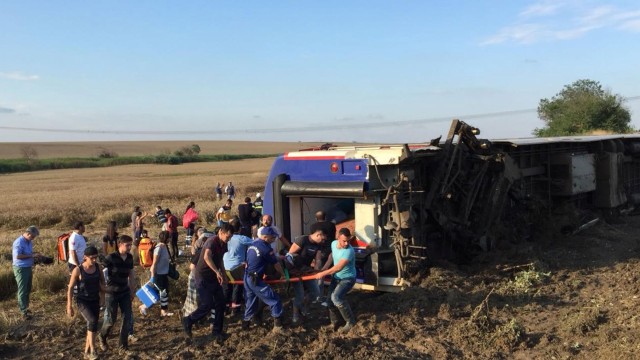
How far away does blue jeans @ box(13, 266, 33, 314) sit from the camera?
813cm

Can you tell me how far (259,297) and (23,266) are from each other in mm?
4136

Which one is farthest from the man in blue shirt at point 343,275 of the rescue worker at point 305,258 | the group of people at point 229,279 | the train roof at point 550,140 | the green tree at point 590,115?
the green tree at point 590,115

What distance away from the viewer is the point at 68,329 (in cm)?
721

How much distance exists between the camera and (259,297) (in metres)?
6.73

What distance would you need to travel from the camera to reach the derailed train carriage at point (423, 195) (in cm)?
733

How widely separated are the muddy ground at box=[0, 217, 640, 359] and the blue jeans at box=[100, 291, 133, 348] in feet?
0.67

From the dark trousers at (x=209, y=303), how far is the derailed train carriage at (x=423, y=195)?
1.97 meters

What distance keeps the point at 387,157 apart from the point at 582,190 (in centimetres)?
654

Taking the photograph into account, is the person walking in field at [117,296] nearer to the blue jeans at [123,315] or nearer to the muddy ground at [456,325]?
the blue jeans at [123,315]

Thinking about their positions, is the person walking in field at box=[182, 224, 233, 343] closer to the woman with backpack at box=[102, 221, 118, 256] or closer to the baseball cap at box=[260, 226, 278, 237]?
the baseball cap at box=[260, 226, 278, 237]

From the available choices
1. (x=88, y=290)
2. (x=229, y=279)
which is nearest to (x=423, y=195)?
(x=229, y=279)

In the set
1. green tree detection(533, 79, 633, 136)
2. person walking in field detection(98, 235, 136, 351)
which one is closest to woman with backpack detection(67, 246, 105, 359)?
person walking in field detection(98, 235, 136, 351)

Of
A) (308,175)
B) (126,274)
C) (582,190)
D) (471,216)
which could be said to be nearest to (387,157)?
(308,175)

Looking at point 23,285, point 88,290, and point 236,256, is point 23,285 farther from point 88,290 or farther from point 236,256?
point 236,256
